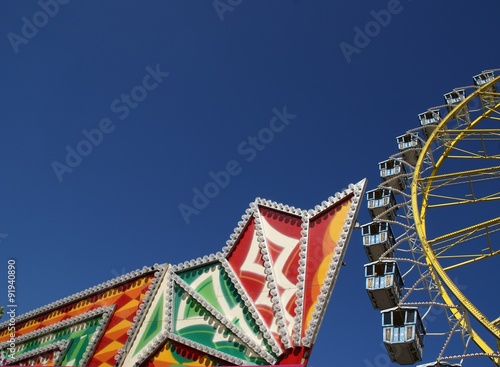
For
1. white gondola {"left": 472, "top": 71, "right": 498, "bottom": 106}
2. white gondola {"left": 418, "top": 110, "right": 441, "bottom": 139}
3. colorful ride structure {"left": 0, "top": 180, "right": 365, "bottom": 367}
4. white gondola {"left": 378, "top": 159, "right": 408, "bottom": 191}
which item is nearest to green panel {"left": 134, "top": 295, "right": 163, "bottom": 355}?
colorful ride structure {"left": 0, "top": 180, "right": 365, "bottom": 367}

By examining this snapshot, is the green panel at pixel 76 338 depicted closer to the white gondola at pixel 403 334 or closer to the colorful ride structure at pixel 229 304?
the colorful ride structure at pixel 229 304

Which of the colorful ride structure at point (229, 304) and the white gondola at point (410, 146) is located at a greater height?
the white gondola at point (410, 146)

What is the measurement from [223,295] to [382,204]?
30.2ft

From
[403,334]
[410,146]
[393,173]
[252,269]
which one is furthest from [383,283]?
[410,146]

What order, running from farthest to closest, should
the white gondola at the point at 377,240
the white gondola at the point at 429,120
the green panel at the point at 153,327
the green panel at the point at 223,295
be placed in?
the white gondola at the point at 429,120 < the white gondola at the point at 377,240 < the green panel at the point at 153,327 < the green panel at the point at 223,295

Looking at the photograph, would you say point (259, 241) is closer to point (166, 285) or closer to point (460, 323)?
point (166, 285)

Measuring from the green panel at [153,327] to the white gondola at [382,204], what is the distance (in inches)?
351

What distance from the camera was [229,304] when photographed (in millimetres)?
10781

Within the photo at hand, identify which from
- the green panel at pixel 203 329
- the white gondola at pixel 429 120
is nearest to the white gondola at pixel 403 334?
Answer: the green panel at pixel 203 329

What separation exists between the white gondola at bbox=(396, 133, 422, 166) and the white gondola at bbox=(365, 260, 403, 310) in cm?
645

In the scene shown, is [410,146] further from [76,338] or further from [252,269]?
[76,338]

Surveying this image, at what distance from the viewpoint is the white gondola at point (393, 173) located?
65.3ft

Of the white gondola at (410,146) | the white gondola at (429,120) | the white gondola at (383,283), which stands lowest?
the white gondola at (383,283)

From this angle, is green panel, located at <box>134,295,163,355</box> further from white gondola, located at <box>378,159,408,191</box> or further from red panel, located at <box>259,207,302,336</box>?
white gondola, located at <box>378,159,408,191</box>
